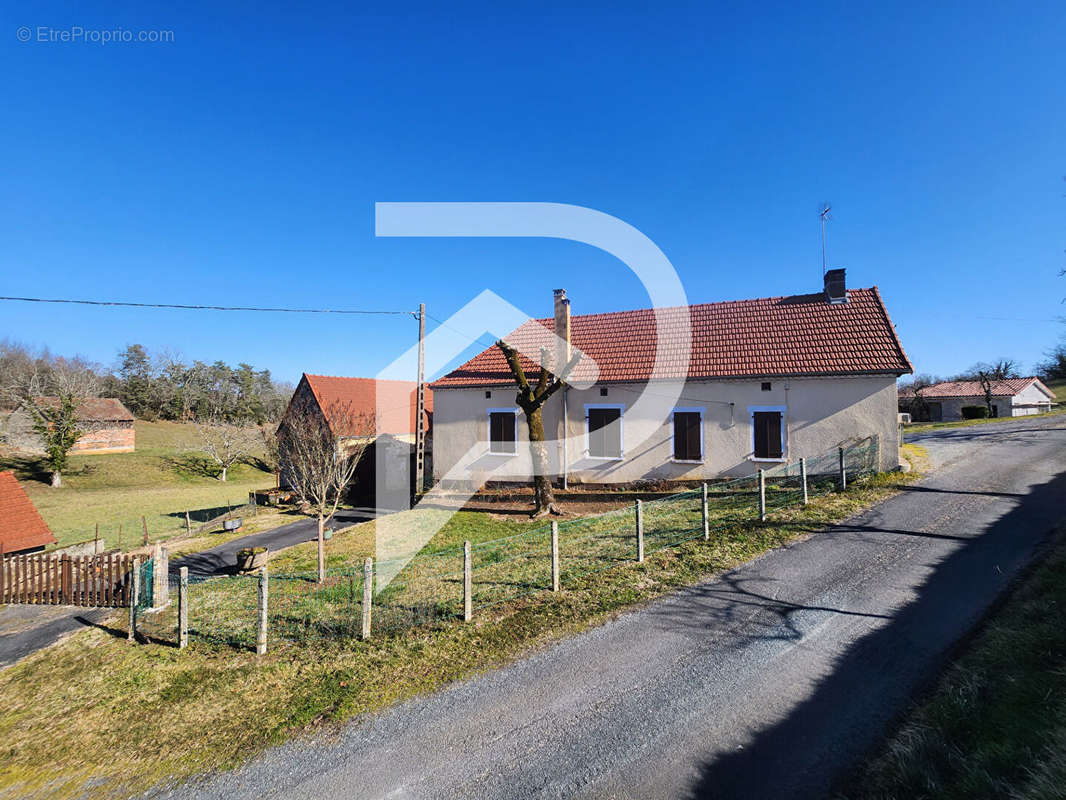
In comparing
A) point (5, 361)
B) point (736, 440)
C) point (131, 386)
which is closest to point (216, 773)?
point (736, 440)

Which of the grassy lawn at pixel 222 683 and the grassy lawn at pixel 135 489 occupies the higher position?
the grassy lawn at pixel 222 683

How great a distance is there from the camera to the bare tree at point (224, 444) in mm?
36312

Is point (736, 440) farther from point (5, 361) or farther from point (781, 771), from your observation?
point (5, 361)

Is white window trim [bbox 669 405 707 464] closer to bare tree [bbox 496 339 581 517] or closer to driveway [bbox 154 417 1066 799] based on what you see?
bare tree [bbox 496 339 581 517]

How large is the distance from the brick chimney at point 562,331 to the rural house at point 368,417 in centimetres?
620

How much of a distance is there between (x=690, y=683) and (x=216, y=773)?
4.67 metres

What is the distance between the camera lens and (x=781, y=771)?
3.85m

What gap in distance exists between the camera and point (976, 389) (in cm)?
4356

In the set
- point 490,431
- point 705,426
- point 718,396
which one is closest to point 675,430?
point 705,426

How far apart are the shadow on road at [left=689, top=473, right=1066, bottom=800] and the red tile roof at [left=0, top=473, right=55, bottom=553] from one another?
18.6 m

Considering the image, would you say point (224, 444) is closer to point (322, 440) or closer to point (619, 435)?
point (322, 440)

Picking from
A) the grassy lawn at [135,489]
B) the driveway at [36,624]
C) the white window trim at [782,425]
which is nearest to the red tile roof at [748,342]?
the white window trim at [782,425]

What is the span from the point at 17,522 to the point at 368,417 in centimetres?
1296

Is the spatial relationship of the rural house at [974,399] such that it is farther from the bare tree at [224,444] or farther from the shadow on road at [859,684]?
the bare tree at [224,444]
